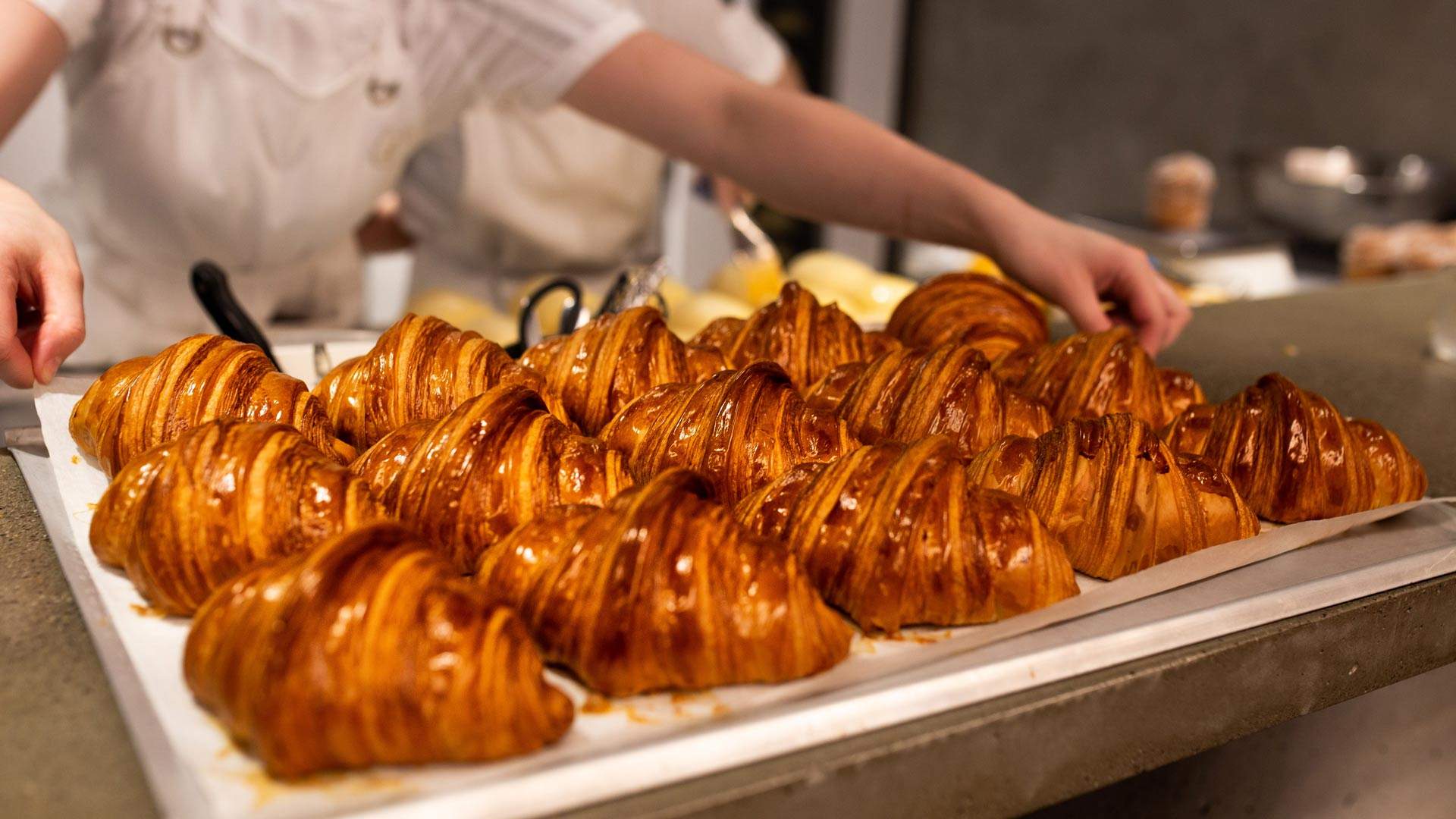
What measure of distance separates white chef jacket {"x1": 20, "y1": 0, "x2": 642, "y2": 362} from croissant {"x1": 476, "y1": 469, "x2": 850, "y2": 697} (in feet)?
4.74

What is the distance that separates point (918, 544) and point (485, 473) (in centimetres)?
36

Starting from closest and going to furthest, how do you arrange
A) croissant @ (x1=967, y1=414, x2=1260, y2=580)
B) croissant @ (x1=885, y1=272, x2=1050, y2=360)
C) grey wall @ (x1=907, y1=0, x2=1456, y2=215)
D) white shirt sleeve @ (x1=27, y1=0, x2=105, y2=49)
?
croissant @ (x1=967, y1=414, x2=1260, y2=580) → croissant @ (x1=885, y1=272, x2=1050, y2=360) → white shirt sleeve @ (x1=27, y1=0, x2=105, y2=49) → grey wall @ (x1=907, y1=0, x2=1456, y2=215)

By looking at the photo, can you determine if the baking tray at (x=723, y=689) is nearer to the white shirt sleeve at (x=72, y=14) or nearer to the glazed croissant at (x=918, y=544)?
the glazed croissant at (x=918, y=544)

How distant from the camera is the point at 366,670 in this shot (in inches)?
28.7

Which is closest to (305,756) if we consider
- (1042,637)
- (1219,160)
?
(1042,637)

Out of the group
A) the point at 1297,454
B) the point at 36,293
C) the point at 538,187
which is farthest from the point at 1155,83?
the point at 36,293

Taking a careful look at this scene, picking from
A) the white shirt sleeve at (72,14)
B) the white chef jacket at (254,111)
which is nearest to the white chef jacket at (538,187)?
the white chef jacket at (254,111)

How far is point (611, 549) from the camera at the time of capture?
84 cm

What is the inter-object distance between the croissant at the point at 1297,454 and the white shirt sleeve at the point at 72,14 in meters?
1.62

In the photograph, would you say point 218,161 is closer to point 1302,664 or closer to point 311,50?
point 311,50

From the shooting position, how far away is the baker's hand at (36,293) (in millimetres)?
1126

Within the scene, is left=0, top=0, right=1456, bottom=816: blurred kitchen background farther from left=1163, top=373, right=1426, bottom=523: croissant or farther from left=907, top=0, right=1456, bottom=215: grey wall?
left=1163, top=373, right=1426, bottom=523: croissant

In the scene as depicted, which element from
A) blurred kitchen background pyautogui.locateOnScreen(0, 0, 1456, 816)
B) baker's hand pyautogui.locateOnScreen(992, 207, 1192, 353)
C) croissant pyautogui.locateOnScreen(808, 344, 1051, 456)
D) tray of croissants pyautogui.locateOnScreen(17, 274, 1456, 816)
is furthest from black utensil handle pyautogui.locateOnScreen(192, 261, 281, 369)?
blurred kitchen background pyautogui.locateOnScreen(0, 0, 1456, 816)

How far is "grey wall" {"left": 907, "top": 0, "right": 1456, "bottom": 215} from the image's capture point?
477cm
